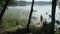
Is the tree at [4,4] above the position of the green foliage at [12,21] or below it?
above

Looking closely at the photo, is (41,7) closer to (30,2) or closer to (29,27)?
(30,2)

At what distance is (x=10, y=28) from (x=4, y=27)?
169 millimetres

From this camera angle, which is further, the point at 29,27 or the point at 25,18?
the point at 25,18

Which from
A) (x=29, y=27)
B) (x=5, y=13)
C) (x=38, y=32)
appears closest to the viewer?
(x=38, y=32)

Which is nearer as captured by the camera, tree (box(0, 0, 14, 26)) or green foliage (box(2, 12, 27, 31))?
tree (box(0, 0, 14, 26))

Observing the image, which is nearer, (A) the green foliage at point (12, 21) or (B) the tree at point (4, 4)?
(B) the tree at point (4, 4)

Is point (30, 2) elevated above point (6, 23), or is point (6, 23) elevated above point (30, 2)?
point (30, 2)

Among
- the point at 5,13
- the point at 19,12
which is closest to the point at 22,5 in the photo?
the point at 19,12

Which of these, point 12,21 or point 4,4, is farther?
point 12,21

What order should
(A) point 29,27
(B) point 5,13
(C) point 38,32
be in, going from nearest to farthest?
1. (C) point 38,32
2. (A) point 29,27
3. (B) point 5,13

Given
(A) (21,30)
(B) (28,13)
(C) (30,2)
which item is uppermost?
(C) (30,2)

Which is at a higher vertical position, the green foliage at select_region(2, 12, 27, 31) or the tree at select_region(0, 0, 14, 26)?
the tree at select_region(0, 0, 14, 26)

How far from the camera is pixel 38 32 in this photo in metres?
3.93

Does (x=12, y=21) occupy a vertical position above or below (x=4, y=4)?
below
